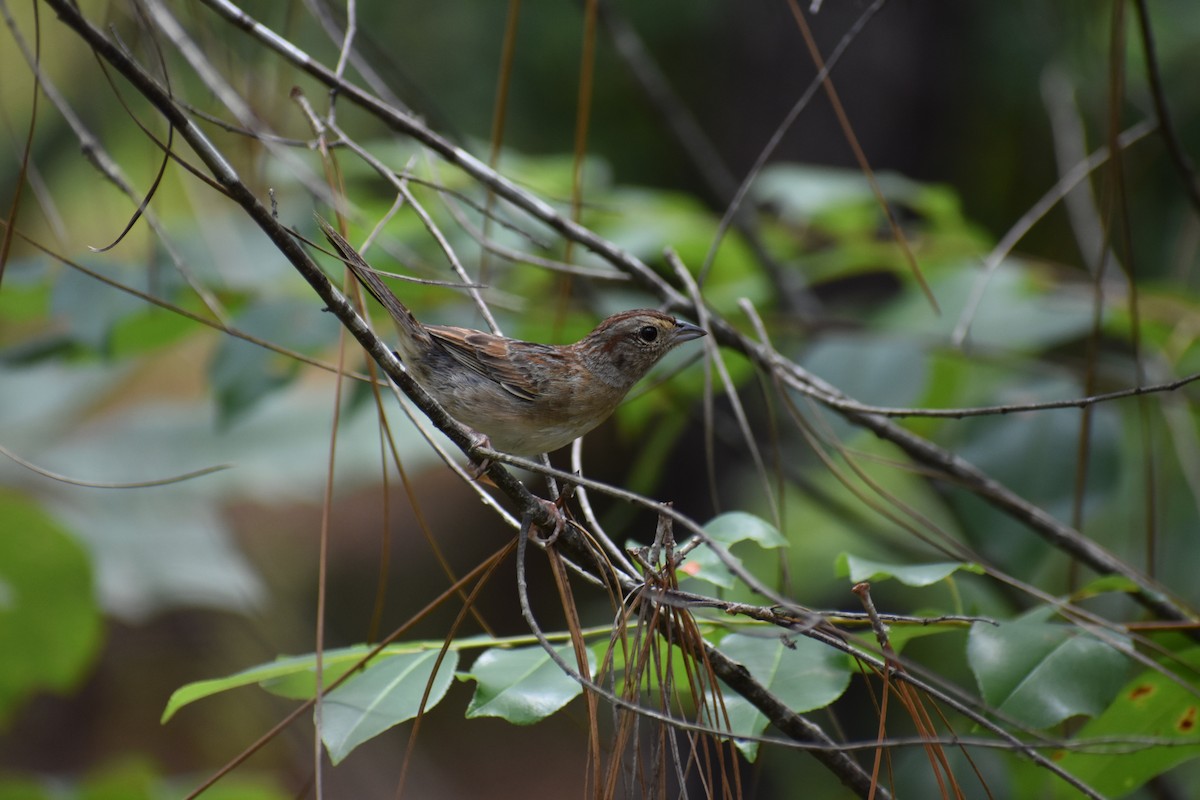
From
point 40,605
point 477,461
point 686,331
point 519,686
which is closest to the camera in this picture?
point 519,686

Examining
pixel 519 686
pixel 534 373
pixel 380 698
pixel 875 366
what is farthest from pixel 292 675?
pixel 875 366

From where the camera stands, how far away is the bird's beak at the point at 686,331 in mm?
3445

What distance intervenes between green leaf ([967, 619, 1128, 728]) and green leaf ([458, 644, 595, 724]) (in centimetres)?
90

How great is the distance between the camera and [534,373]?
3652 millimetres

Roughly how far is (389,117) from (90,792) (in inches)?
124

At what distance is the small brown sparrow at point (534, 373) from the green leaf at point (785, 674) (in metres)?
1.21

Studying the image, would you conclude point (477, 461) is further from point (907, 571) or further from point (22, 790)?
point (22, 790)

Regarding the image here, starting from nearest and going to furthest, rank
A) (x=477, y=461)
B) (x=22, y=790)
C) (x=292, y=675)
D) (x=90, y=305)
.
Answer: (x=477, y=461) < (x=292, y=675) < (x=90, y=305) < (x=22, y=790)

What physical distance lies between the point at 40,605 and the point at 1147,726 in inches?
158

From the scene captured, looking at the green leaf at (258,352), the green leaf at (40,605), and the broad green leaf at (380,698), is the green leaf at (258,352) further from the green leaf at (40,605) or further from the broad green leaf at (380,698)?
the broad green leaf at (380,698)

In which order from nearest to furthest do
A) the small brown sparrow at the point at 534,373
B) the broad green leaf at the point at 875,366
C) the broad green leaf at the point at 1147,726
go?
the broad green leaf at the point at 1147,726, the small brown sparrow at the point at 534,373, the broad green leaf at the point at 875,366

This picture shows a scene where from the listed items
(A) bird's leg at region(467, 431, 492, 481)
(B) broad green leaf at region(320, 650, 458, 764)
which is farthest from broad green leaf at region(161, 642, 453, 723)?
(A) bird's leg at region(467, 431, 492, 481)

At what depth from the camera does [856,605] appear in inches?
252

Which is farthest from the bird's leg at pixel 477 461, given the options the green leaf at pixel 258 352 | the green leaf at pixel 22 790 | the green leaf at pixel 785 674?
the green leaf at pixel 22 790
